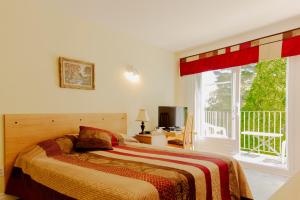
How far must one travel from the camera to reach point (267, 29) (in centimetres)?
348

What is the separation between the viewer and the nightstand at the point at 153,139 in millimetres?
3520

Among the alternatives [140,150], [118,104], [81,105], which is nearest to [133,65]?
[118,104]

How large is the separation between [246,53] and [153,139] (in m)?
2.22

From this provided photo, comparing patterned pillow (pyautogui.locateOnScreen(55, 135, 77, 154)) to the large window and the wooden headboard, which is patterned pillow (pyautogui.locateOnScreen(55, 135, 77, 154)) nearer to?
the wooden headboard

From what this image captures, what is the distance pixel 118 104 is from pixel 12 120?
1.62 m

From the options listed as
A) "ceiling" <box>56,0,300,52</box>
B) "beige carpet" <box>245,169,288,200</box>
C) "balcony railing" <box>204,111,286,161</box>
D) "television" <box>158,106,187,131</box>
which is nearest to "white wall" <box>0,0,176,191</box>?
"television" <box>158,106,187,131</box>

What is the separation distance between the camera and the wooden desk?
139 inches

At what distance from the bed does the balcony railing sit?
2.59 metres

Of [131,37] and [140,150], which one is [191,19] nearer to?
[131,37]

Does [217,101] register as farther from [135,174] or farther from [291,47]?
[135,174]

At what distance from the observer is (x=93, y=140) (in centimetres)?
260

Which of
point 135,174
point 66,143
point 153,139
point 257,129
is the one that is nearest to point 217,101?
point 257,129

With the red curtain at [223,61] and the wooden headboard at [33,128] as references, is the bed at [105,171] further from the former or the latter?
the red curtain at [223,61]

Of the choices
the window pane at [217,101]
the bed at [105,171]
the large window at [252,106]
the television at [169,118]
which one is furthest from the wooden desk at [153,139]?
the window pane at [217,101]
